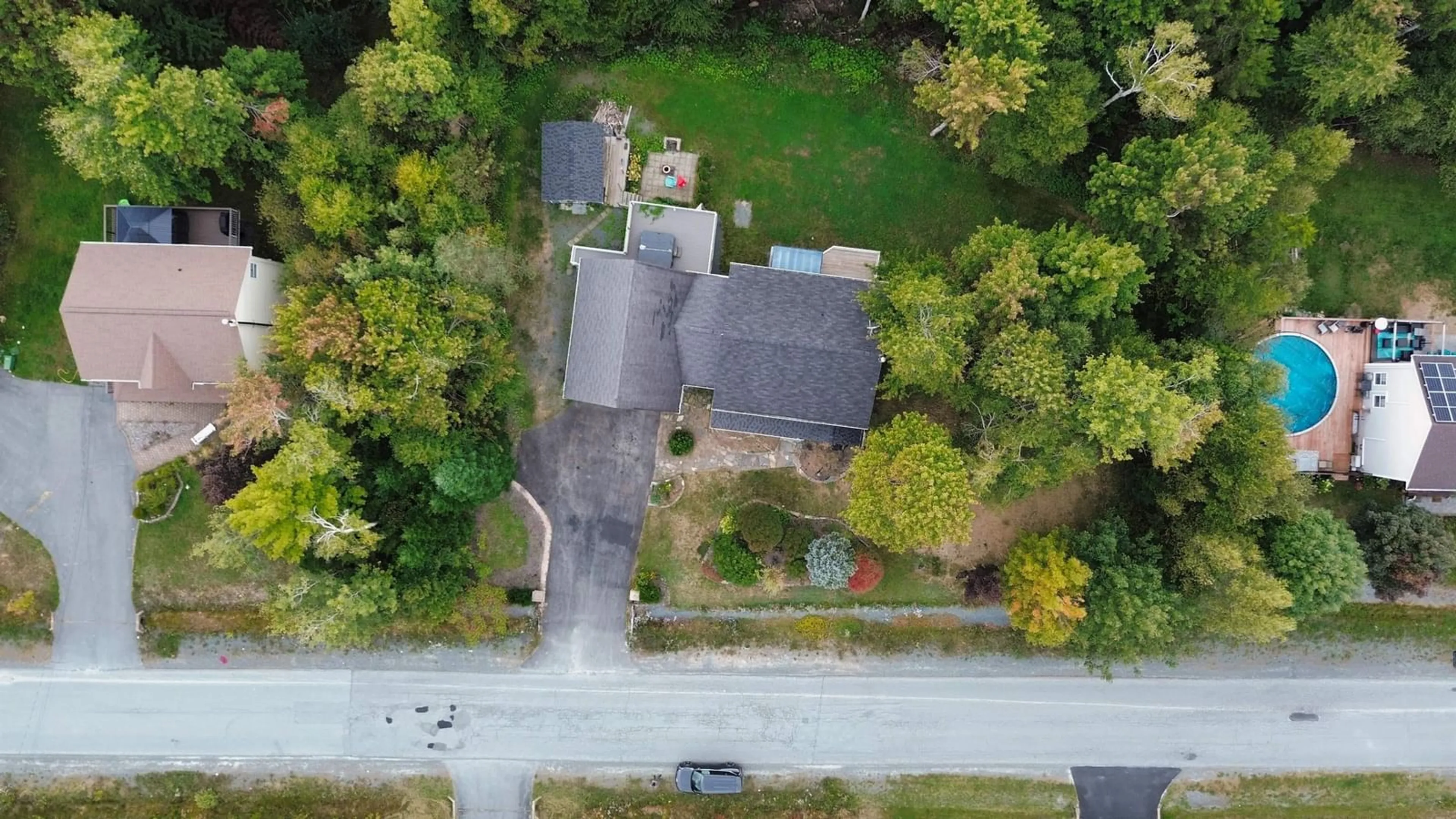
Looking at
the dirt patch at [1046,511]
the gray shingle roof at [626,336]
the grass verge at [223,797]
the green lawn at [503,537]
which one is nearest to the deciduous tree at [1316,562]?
the dirt patch at [1046,511]

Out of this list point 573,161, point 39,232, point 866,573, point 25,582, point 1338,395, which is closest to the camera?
point 573,161

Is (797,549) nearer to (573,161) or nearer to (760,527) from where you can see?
(760,527)

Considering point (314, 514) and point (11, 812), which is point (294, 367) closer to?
point (314, 514)

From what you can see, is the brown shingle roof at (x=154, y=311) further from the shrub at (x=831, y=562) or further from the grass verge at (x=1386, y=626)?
the grass verge at (x=1386, y=626)

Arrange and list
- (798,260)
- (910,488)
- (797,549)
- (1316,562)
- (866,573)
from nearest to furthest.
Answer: (910,488)
(1316,562)
(798,260)
(797,549)
(866,573)

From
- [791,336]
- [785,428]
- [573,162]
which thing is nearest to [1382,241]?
[791,336]

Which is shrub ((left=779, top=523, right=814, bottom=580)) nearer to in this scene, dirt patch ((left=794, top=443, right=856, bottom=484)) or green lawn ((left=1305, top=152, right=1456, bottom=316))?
dirt patch ((left=794, top=443, right=856, bottom=484))
